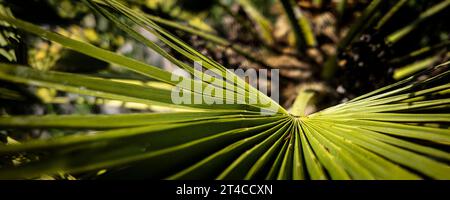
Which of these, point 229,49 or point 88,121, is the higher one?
point 229,49

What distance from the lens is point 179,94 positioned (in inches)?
24.6

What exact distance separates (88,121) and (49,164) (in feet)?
0.29

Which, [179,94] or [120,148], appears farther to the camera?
[179,94]

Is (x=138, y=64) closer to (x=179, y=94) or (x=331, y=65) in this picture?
(x=179, y=94)

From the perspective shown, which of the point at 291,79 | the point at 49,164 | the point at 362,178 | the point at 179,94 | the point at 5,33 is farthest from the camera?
the point at 291,79

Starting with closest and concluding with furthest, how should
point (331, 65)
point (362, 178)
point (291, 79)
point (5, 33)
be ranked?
point (362, 178)
point (5, 33)
point (331, 65)
point (291, 79)

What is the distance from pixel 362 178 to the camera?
500mm

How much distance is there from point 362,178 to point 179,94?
387mm

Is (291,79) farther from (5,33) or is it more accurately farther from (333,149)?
(5,33)
